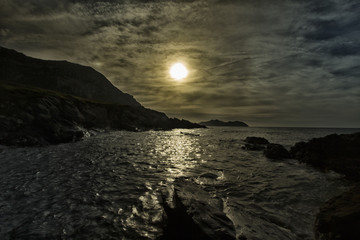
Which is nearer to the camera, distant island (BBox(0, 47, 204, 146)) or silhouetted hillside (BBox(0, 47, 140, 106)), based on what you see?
distant island (BBox(0, 47, 204, 146))

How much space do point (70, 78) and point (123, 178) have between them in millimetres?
162410

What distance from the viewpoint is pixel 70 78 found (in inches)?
5645

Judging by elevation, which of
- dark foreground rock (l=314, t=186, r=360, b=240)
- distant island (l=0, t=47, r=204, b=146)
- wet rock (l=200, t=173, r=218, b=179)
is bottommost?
wet rock (l=200, t=173, r=218, b=179)

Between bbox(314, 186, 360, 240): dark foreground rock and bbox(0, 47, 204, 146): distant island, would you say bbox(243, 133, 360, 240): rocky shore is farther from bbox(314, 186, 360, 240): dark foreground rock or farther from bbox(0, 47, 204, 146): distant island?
bbox(0, 47, 204, 146): distant island

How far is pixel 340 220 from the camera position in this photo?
6.61 meters

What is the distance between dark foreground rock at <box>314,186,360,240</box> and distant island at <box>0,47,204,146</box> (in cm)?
3231

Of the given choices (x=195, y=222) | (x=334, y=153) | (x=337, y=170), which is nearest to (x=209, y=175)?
(x=195, y=222)

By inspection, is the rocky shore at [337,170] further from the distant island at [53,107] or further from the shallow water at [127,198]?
the distant island at [53,107]

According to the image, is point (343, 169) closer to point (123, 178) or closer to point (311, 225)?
point (311, 225)

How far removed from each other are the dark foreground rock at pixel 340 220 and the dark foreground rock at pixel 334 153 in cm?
1215

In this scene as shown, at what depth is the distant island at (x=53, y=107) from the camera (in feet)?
89.4

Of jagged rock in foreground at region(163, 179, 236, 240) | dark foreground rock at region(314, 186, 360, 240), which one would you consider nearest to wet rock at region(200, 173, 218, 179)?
jagged rock in foreground at region(163, 179, 236, 240)

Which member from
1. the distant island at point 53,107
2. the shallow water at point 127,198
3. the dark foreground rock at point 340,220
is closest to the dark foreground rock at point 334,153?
the shallow water at point 127,198

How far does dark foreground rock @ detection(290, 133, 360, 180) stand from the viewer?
1838 cm
